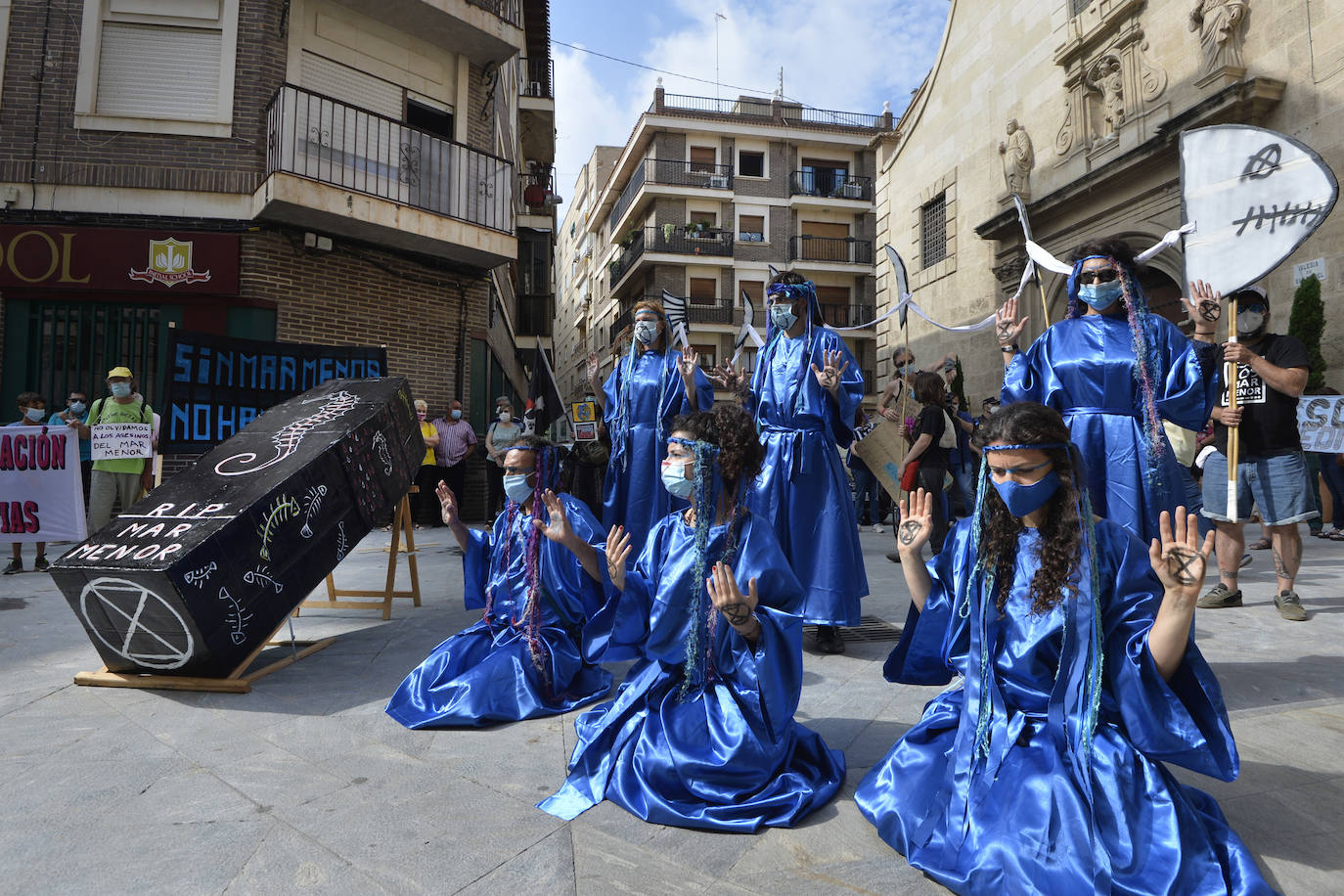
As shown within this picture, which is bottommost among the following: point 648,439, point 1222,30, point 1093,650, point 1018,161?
point 1093,650

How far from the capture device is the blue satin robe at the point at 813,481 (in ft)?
13.6

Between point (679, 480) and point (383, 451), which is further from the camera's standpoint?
point (383, 451)

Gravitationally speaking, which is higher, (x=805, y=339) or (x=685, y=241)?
(x=685, y=241)

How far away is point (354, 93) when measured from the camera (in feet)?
38.8

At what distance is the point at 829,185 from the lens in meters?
35.8

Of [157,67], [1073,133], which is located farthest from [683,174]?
[157,67]

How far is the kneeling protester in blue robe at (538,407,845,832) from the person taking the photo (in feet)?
8.09

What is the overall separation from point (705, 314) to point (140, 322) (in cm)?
2493

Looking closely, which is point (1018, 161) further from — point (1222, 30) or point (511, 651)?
point (511, 651)

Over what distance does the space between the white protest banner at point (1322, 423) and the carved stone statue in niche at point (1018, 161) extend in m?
7.72

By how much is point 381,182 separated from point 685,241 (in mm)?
23196

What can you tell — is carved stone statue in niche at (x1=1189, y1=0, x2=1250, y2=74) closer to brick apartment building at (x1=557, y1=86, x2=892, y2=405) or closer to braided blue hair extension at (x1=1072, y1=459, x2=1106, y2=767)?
braided blue hair extension at (x1=1072, y1=459, x2=1106, y2=767)

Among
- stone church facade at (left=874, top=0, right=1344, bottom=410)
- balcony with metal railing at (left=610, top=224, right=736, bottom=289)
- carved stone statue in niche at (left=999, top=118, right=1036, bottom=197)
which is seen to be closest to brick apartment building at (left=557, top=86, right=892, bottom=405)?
balcony with metal railing at (left=610, top=224, right=736, bottom=289)

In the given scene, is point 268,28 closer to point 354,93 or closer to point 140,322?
point 354,93
